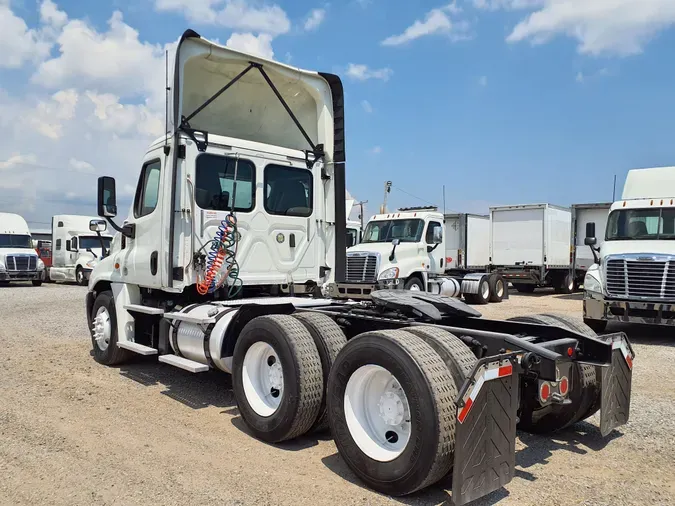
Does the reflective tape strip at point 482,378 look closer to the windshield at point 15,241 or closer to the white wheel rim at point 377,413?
the white wheel rim at point 377,413

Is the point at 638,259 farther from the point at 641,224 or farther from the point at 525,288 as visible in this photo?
the point at 525,288

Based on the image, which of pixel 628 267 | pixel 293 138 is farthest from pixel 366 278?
pixel 293 138

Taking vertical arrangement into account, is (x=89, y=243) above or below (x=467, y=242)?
below

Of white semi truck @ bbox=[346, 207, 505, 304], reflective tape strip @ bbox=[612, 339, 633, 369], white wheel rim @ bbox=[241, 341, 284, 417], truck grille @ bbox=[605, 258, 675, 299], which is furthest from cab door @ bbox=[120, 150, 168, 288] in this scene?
truck grille @ bbox=[605, 258, 675, 299]

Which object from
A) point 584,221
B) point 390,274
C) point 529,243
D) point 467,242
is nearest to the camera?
point 390,274

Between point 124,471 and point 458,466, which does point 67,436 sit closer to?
point 124,471

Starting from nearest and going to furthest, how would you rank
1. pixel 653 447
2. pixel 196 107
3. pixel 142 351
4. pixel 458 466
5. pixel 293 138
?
pixel 458 466 < pixel 653 447 < pixel 142 351 < pixel 196 107 < pixel 293 138

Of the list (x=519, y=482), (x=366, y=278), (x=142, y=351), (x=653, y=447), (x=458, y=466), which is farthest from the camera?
(x=366, y=278)

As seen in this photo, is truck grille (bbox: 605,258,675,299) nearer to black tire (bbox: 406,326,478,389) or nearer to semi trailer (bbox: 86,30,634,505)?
semi trailer (bbox: 86,30,634,505)

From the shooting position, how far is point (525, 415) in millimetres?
4707

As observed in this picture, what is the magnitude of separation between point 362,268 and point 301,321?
35.0 ft

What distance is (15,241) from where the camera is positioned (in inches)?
1023

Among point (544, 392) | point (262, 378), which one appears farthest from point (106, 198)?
point (544, 392)

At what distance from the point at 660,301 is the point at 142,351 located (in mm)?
8680
